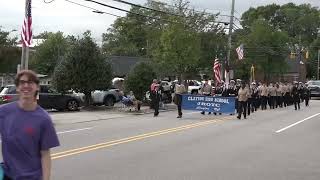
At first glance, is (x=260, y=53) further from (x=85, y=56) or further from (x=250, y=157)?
(x=250, y=157)

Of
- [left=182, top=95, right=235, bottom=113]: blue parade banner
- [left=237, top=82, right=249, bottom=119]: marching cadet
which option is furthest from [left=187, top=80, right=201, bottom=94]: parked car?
[left=237, top=82, right=249, bottom=119]: marching cadet

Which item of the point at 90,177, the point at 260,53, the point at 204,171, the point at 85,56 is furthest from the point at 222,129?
the point at 260,53

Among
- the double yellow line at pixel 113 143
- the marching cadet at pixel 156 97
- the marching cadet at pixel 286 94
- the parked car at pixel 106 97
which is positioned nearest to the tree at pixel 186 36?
the parked car at pixel 106 97

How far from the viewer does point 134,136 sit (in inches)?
653

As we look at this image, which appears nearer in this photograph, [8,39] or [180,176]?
[180,176]

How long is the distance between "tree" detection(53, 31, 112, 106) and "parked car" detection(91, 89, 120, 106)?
219cm

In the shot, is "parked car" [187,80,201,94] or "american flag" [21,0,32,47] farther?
"parked car" [187,80,201,94]

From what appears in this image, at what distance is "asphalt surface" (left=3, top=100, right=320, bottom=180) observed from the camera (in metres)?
9.98

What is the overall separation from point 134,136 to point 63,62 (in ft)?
52.0

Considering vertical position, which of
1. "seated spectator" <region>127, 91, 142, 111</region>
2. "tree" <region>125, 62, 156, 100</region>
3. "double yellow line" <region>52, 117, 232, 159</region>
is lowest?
"double yellow line" <region>52, 117, 232, 159</region>

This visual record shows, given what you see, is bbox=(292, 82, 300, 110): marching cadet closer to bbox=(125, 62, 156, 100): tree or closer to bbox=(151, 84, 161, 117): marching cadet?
bbox=(125, 62, 156, 100): tree

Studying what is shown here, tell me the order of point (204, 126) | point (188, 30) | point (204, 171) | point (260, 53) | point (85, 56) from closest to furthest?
point (204, 171)
point (204, 126)
point (85, 56)
point (188, 30)
point (260, 53)

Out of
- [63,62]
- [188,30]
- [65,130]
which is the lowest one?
[65,130]

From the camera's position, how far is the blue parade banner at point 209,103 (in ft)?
91.8
